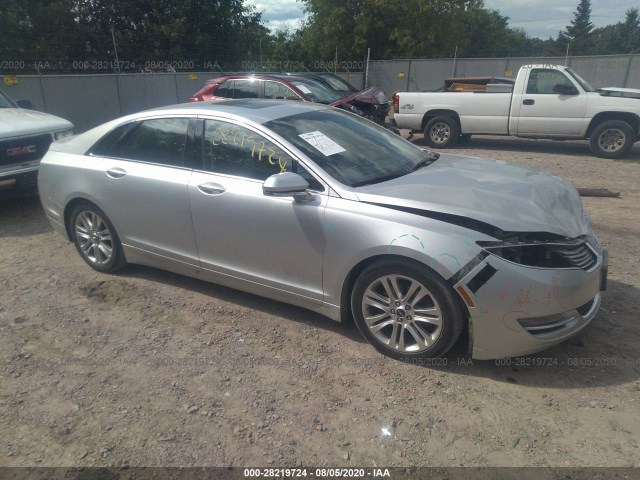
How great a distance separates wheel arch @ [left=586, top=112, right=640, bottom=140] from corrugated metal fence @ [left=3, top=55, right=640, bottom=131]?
9.80 m

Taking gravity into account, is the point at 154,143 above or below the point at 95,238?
above

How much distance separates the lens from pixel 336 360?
3412mm

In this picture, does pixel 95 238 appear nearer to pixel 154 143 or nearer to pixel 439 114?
pixel 154 143

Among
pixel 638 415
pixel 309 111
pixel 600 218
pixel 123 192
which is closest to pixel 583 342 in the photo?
pixel 638 415

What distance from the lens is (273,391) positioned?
10.2 feet

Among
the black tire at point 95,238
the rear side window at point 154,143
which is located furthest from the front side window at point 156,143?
the black tire at point 95,238

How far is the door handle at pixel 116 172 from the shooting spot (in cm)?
439

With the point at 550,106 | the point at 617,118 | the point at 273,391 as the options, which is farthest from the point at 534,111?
the point at 273,391

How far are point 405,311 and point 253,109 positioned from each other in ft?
6.93

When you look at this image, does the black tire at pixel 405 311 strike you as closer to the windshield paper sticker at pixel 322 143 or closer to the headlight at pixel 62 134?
the windshield paper sticker at pixel 322 143

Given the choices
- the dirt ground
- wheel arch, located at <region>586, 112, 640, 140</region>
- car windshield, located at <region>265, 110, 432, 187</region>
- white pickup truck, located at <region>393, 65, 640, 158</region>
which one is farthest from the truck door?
car windshield, located at <region>265, 110, 432, 187</region>

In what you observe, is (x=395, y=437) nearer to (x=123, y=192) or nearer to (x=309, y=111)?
(x=309, y=111)

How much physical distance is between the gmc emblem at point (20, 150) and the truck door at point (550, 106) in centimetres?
913

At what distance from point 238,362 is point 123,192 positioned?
1.96 meters
